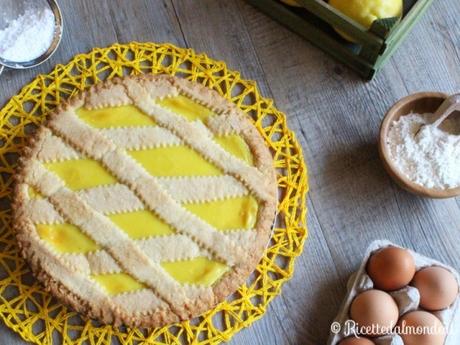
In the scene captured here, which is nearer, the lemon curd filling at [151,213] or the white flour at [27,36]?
the lemon curd filling at [151,213]

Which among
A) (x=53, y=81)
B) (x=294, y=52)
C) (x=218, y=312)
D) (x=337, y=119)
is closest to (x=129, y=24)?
(x=53, y=81)

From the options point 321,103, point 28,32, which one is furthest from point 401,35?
point 28,32

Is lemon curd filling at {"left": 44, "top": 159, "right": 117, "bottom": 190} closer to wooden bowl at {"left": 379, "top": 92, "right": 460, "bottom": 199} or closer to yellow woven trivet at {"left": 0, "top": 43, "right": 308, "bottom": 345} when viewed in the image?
yellow woven trivet at {"left": 0, "top": 43, "right": 308, "bottom": 345}

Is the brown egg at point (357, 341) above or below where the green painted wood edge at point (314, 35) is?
below

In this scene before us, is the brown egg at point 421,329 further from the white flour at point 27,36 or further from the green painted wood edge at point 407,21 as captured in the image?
the white flour at point 27,36

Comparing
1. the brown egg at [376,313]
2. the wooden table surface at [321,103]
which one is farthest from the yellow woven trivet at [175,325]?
the brown egg at [376,313]

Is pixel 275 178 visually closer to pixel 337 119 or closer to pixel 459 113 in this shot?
pixel 337 119
